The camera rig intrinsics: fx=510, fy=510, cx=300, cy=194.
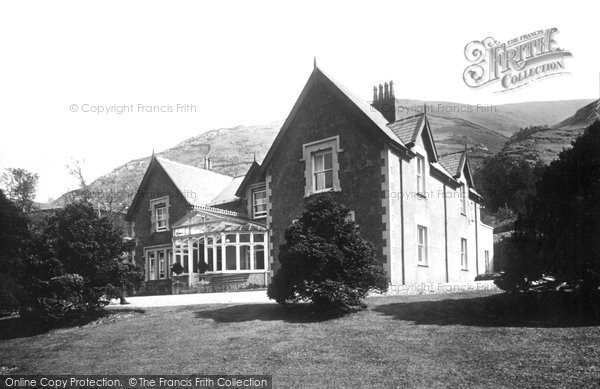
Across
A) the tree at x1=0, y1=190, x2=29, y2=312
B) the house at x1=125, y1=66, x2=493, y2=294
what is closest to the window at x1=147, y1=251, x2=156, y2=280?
the house at x1=125, y1=66, x2=493, y2=294

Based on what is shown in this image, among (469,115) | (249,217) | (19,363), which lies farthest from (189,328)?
(469,115)

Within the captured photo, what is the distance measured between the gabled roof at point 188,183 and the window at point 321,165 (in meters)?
11.8

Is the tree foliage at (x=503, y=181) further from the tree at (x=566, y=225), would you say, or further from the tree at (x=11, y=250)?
the tree at (x=11, y=250)

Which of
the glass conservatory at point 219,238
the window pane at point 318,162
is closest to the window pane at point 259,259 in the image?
the glass conservatory at point 219,238

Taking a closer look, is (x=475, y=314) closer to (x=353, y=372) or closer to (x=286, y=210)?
(x=353, y=372)

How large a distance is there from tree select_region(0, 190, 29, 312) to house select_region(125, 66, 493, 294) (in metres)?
8.98

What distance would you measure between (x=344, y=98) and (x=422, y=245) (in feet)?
24.9

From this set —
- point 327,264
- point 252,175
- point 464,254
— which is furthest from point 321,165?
point 464,254

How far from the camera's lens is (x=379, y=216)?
20.6m

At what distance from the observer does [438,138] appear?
12162 cm

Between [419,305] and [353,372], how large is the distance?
5.51 m

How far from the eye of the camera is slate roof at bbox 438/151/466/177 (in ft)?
98.7

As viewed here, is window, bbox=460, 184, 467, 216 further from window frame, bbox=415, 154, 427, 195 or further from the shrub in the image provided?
the shrub

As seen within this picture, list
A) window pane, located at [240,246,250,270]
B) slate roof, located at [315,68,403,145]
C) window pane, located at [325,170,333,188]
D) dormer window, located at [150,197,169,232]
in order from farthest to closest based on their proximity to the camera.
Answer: dormer window, located at [150,197,169,232], window pane, located at [240,246,250,270], window pane, located at [325,170,333,188], slate roof, located at [315,68,403,145]
